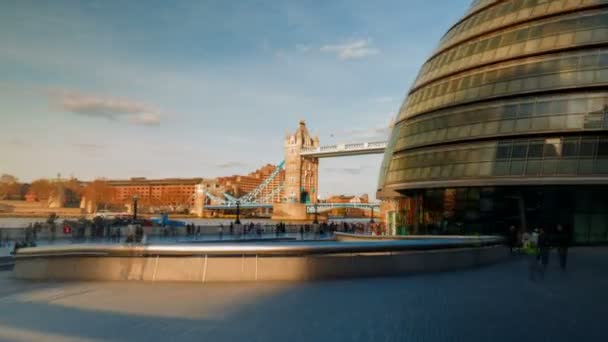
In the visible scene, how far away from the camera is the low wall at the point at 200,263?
12.5 metres

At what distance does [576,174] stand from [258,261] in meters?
20.4

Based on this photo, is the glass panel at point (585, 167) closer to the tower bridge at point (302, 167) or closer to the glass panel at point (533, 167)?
the glass panel at point (533, 167)

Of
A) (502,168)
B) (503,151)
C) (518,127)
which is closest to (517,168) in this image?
(502,168)

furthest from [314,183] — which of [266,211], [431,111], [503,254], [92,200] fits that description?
[503,254]

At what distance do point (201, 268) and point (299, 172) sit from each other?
146032mm

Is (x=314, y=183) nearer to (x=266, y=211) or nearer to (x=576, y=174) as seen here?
(x=266, y=211)

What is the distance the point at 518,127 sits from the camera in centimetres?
2816

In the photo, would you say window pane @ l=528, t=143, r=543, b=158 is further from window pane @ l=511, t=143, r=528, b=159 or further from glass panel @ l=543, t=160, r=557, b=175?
glass panel @ l=543, t=160, r=557, b=175

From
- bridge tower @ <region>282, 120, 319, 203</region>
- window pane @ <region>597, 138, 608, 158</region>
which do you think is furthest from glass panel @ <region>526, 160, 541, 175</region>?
bridge tower @ <region>282, 120, 319, 203</region>

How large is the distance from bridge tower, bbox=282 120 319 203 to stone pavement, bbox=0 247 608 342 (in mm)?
141456

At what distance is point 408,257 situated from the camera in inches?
574

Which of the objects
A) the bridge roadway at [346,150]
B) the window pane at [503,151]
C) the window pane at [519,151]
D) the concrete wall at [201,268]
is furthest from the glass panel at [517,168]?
the bridge roadway at [346,150]

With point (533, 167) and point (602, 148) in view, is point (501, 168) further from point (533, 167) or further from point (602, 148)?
point (602, 148)

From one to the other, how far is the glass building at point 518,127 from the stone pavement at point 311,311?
15.4 metres
